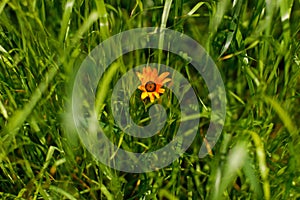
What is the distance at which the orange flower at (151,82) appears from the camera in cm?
93

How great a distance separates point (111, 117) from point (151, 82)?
3.6 inches

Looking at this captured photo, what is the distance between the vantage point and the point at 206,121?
1.06 metres

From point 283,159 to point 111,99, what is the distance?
0.34m

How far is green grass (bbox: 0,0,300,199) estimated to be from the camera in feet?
2.86

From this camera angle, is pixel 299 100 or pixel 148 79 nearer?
pixel 148 79

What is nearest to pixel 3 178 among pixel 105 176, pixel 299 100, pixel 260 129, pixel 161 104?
pixel 105 176

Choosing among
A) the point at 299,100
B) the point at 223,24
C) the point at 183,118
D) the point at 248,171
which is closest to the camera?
the point at 248,171

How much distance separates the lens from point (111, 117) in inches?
36.8

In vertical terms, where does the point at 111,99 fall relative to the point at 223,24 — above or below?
below

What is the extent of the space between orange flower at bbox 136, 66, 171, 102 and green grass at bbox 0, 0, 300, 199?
27 mm

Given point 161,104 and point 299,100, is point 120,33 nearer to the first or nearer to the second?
point 161,104

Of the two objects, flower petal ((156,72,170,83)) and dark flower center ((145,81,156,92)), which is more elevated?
flower petal ((156,72,170,83))

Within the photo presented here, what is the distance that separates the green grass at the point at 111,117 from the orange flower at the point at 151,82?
3 centimetres

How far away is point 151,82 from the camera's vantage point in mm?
928
